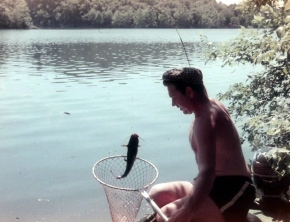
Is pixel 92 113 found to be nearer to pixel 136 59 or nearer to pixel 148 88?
pixel 148 88

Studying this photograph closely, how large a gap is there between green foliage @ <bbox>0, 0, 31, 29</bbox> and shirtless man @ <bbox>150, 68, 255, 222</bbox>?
69846 mm

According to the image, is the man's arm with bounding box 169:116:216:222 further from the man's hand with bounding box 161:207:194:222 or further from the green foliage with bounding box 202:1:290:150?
the green foliage with bounding box 202:1:290:150

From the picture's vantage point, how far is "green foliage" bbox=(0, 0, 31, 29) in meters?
70.4

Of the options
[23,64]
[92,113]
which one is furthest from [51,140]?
[23,64]

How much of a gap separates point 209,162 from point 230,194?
421 millimetres

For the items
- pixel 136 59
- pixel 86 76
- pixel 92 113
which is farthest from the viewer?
pixel 136 59

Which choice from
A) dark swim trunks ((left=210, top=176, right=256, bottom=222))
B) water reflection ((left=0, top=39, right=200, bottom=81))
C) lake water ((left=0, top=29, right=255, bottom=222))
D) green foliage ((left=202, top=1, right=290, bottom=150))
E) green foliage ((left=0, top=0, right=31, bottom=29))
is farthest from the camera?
green foliage ((left=0, top=0, right=31, bottom=29))

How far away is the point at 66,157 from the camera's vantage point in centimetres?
1034

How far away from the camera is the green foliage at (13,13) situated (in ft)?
231

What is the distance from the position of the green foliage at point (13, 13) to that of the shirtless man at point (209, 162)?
6985cm

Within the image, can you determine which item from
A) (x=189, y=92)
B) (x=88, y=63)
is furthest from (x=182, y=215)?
(x=88, y=63)

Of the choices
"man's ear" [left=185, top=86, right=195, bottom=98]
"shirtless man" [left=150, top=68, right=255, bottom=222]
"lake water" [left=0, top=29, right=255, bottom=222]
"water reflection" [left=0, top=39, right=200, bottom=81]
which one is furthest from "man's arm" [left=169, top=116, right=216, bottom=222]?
"water reflection" [left=0, top=39, right=200, bottom=81]

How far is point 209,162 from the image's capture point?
2842mm

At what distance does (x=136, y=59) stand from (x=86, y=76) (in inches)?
430
